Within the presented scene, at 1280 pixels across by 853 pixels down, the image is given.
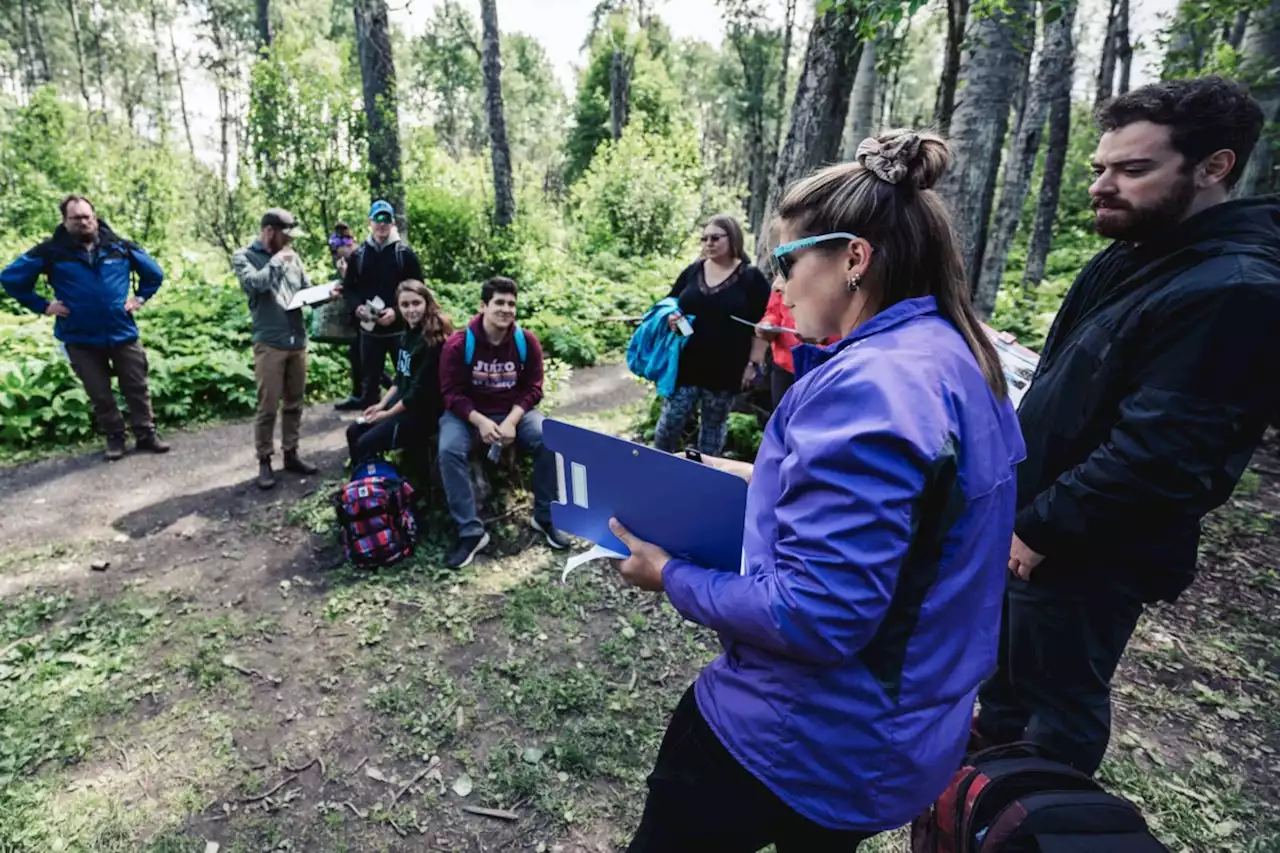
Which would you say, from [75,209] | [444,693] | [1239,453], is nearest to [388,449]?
[444,693]

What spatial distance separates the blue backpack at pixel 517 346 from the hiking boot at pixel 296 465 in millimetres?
2169

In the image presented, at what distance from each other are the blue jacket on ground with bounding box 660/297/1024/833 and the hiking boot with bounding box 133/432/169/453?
22.5 ft

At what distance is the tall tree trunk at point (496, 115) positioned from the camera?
12656 millimetres

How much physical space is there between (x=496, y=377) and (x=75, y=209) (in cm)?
407

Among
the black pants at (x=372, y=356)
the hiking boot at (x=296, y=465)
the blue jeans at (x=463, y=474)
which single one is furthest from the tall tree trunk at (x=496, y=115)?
the blue jeans at (x=463, y=474)

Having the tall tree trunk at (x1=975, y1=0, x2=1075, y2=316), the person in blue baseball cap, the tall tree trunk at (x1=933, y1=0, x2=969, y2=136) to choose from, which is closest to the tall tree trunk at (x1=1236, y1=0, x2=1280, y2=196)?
the tall tree trunk at (x1=933, y1=0, x2=969, y2=136)

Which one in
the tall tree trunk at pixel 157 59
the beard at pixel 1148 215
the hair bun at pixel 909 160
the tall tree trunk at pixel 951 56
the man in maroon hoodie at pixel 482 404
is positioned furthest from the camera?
the tall tree trunk at pixel 157 59

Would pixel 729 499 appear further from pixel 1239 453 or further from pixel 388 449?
pixel 388 449

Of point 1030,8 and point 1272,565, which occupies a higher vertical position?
point 1030,8

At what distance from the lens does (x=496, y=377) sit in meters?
4.87

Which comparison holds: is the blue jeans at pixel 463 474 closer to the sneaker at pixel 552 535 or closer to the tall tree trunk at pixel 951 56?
the sneaker at pixel 552 535

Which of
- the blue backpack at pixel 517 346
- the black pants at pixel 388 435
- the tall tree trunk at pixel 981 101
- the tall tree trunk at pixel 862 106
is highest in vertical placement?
the tall tree trunk at pixel 862 106

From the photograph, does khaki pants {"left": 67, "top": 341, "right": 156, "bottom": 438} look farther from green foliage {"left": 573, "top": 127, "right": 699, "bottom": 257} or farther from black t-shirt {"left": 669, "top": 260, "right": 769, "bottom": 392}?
green foliage {"left": 573, "top": 127, "right": 699, "bottom": 257}

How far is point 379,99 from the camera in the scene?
9141 millimetres
